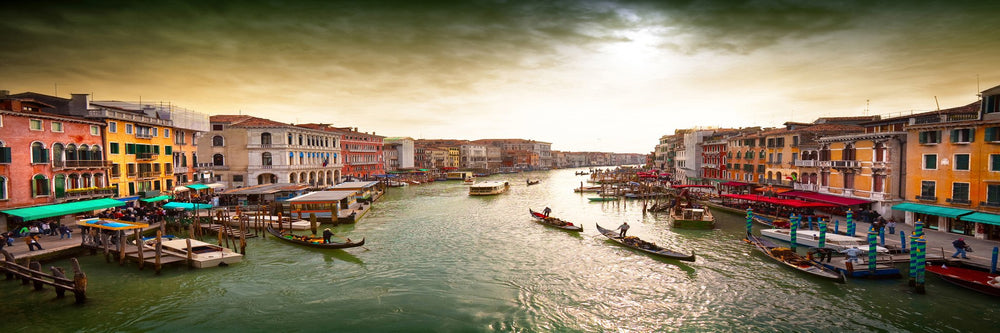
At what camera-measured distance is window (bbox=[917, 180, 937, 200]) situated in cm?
2319

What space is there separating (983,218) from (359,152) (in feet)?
223

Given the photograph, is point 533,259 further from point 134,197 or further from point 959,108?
point 959,108

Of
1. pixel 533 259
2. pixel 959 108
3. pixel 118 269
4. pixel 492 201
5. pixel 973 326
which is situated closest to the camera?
pixel 973 326

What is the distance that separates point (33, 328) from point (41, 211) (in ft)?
38.9

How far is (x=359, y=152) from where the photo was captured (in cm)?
6975

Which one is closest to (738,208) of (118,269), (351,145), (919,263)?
(919,263)

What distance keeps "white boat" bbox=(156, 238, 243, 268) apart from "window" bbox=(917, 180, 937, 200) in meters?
36.4

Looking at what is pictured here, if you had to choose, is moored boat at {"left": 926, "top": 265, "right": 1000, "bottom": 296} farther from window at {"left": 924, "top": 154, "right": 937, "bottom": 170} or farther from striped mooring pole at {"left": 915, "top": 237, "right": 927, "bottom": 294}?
window at {"left": 924, "top": 154, "right": 937, "bottom": 170}

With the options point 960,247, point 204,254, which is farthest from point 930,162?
point 204,254

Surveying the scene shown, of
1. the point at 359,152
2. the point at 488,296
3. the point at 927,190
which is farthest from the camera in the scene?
the point at 359,152

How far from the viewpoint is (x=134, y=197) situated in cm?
2872

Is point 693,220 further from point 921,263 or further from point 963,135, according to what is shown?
point 921,263

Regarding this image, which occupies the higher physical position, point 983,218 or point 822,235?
point 983,218

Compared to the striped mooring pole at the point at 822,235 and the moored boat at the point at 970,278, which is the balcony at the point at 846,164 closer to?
the striped mooring pole at the point at 822,235
